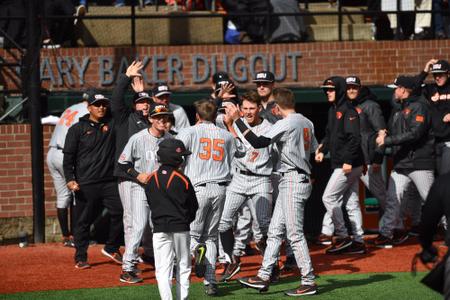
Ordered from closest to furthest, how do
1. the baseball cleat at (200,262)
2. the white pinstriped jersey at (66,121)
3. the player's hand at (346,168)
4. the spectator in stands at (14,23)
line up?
the baseball cleat at (200,262), the player's hand at (346,168), the white pinstriped jersey at (66,121), the spectator in stands at (14,23)

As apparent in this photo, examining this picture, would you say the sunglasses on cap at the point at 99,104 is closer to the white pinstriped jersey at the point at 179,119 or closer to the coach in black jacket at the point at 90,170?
the coach in black jacket at the point at 90,170

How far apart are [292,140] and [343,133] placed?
226 centimetres

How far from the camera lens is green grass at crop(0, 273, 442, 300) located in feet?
30.5

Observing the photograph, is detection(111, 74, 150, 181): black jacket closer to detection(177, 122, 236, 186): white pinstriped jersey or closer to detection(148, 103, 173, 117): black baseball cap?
detection(148, 103, 173, 117): black baseball cap

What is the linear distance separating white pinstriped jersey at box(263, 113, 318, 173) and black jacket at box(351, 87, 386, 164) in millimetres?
2549

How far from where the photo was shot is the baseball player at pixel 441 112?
39.4 ft

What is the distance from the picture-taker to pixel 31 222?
1338 centimetres

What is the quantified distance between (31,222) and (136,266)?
3398mm

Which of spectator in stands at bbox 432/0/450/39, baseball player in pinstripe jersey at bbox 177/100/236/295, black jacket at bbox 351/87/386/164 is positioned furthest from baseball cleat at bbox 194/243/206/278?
spectator in stands at bbox 432/0/450/39

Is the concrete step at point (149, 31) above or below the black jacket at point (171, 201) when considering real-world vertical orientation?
above

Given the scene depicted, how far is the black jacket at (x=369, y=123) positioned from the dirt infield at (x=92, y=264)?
3.76 ft

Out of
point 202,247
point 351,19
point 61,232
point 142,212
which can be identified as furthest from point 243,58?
point 202,247

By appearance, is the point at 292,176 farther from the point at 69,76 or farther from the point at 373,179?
A: the point at 69,76

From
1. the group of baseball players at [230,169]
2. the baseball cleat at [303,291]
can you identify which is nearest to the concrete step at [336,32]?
the group of baseball players at [230,169]
